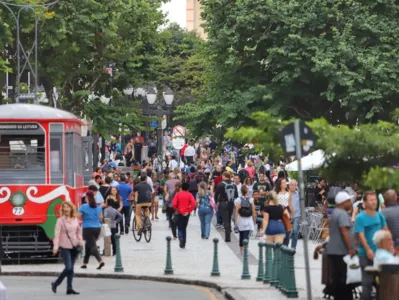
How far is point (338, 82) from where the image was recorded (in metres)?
51.2

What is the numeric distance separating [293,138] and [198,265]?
42.1 ft

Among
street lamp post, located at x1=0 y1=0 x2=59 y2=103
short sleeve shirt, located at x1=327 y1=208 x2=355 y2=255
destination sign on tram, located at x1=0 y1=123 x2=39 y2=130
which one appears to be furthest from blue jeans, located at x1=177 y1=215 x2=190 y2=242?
short sleeve shirt, located at x1=327 y1=208 x2=355 y2=255

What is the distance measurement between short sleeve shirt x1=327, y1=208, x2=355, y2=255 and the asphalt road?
4.18 m

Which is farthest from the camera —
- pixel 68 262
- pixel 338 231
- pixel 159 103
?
pixel 159 103

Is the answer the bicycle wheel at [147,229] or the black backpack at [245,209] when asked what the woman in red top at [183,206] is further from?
the black backpack at [245,209]

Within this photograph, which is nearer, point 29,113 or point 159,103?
point 29,113

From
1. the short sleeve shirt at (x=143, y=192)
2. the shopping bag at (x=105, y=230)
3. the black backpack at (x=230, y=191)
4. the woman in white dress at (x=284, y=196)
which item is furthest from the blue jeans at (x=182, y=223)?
the woman in white dress at (x=284, y=196)

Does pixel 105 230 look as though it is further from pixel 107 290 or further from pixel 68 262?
pixel 68 262

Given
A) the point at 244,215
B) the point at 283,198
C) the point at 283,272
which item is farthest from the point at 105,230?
the point at 283,272

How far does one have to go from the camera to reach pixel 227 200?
3881 cm

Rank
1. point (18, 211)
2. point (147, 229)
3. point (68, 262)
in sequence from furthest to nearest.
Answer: point (147, 229) < point (18, 211) < point (68, 262)

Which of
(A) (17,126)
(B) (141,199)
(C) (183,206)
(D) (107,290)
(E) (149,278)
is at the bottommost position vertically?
(D) (107,290)

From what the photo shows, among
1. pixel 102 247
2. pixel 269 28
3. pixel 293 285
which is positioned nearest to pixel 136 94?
pixel 269 28

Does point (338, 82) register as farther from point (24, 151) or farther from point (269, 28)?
point (24, 151)
